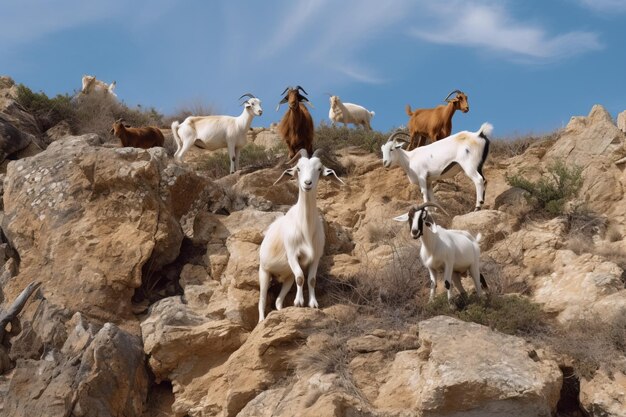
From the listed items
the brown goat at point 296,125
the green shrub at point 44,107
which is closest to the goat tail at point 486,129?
the brown goat at point 296,125

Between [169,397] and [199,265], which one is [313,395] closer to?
[169,397]

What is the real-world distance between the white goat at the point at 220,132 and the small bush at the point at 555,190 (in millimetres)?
6505

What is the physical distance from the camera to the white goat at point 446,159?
49.4ft

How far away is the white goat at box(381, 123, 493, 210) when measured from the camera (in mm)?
15070

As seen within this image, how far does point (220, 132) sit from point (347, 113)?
10.3 m

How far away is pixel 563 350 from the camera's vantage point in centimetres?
952

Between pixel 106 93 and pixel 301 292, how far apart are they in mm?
19561

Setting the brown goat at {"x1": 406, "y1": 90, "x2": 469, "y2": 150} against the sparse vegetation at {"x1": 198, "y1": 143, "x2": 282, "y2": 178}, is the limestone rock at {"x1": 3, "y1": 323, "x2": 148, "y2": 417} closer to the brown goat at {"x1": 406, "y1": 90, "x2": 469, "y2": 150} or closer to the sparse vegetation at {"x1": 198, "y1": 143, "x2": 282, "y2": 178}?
the sparse vegetation at {"x1": 198, "y1": 143, "x2": 282, "y2": 178}

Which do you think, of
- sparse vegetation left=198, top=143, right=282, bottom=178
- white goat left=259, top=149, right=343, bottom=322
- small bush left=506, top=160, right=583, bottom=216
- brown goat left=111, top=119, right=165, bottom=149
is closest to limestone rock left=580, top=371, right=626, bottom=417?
white goat left=259, top=149, right=343, bottom=322

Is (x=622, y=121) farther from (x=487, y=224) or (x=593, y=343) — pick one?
(x=593, y=343)

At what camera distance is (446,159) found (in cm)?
1541

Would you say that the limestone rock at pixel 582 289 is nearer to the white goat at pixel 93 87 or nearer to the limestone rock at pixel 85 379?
the limestone rock at pixel 85 379

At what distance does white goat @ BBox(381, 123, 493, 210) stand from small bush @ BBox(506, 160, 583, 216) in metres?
0.90

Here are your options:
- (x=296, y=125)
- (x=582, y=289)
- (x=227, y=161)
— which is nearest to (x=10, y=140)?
(x=227, y=161)
